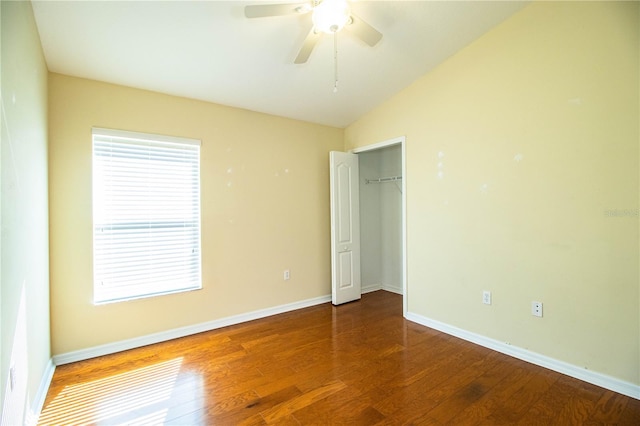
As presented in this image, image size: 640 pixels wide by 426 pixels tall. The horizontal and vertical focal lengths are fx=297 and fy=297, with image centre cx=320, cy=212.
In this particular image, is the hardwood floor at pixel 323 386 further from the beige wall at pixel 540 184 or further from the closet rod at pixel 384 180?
the closet rod at pixel 384 180

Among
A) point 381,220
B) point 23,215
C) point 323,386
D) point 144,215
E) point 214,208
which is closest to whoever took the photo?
point 23,215

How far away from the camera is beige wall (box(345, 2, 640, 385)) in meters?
2.07

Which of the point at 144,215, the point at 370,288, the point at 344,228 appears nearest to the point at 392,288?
the point at 370,288

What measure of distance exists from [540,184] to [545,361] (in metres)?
1.45

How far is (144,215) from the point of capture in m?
2.89

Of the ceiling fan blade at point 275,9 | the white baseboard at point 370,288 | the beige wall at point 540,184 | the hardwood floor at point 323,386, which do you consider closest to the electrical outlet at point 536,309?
the beige wall at point 540,184

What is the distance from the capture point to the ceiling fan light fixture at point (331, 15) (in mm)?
1785

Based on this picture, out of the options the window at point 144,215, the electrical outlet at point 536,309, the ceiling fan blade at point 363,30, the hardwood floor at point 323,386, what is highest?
the ceiling fan blade at point 363,30

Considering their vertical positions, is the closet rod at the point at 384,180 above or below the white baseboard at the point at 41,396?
above

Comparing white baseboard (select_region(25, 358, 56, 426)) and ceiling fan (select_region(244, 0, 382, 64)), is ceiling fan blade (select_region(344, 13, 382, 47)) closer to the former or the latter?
ceiling fan (select_region(244, 0, 382, 64))

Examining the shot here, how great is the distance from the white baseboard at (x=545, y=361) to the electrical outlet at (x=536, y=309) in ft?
1.08

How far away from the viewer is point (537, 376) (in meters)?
2.29

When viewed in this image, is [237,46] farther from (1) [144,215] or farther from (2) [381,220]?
(2) [381,220]

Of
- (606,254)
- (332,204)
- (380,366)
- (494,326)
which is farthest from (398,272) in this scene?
(606,254)
